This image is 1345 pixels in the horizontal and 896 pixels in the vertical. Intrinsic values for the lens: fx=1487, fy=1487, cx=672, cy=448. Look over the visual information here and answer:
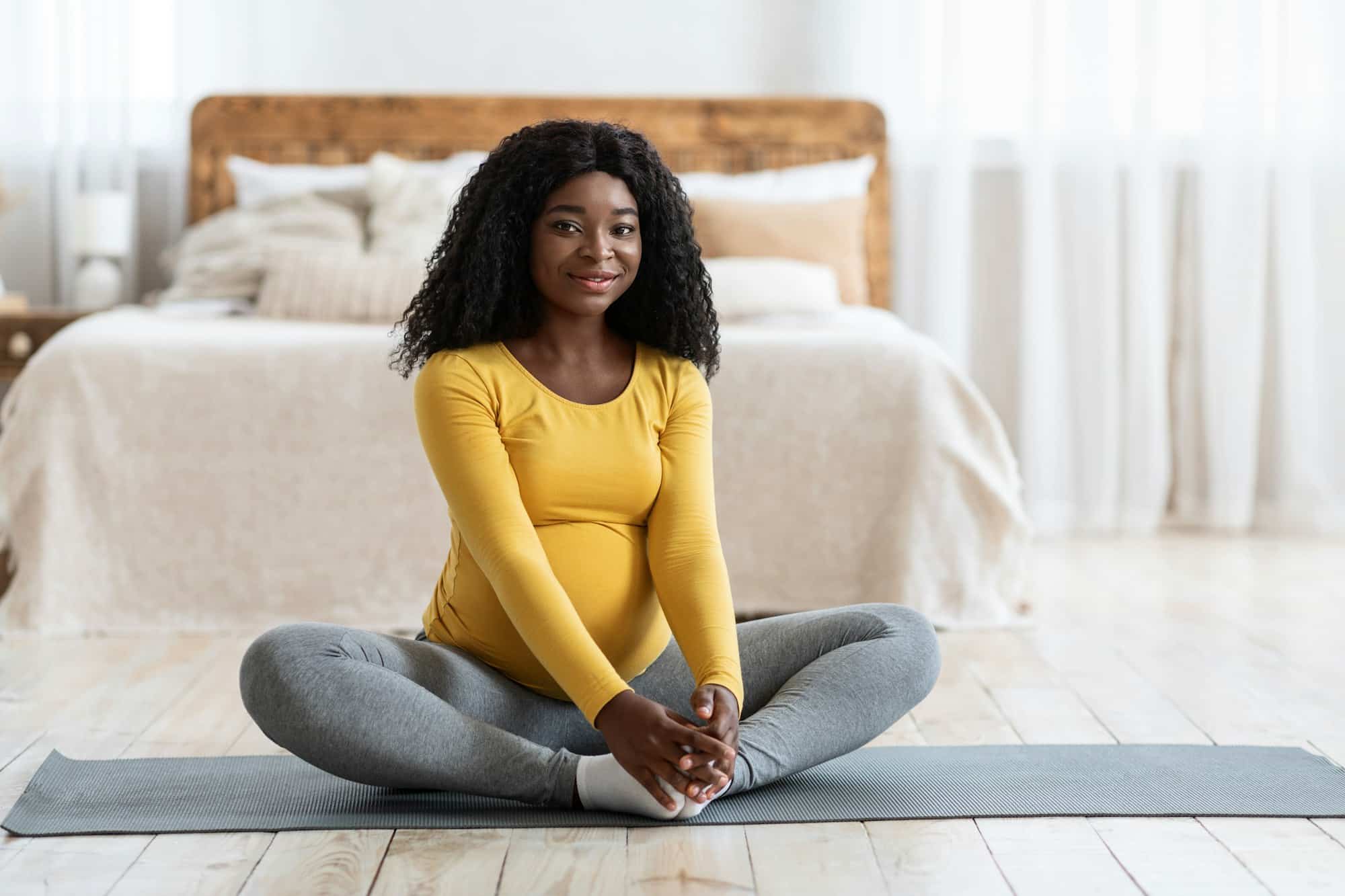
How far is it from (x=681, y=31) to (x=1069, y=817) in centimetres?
278

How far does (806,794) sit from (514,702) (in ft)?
1.11

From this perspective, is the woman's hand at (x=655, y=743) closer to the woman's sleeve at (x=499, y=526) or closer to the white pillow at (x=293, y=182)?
the woman's sleeve at (x=499, y=526)

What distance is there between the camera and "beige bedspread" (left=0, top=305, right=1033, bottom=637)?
2.59 meters

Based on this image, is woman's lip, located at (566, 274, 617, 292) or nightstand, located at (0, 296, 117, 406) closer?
woman's lip, located at (566, 274, 617, 292)

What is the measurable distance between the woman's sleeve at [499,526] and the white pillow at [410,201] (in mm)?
1584

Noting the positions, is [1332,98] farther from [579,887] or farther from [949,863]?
[579,887]

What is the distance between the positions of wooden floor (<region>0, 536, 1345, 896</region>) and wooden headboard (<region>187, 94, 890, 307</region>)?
4.24ft

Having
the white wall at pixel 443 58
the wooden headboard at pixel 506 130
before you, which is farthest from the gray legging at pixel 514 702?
the white wall at pixel 443 58

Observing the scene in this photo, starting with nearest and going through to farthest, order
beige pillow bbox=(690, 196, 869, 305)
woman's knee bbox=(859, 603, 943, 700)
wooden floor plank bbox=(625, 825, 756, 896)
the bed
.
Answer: wooden floor plank bbox=(625, 825, 756, 896), woman's knee bbox=(859, 603, 943, 700), the bed, beige pillow bbox=(690, 196, 869, 305)

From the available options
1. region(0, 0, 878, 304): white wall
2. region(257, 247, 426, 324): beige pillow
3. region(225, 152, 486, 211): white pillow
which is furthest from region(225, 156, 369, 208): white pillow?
region(257, 247, 426, 324): beige pillow

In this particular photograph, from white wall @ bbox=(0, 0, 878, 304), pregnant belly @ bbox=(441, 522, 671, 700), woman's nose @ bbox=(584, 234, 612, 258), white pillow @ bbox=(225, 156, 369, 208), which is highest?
white wall @ bbox=(0, 0, 878, 304)

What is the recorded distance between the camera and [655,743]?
1384 millimetres

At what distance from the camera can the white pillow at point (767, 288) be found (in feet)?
9.87

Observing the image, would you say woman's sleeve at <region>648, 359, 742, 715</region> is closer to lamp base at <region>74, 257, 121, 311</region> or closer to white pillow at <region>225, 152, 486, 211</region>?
white pillow at <region>225, 152, 486, 211</region>
